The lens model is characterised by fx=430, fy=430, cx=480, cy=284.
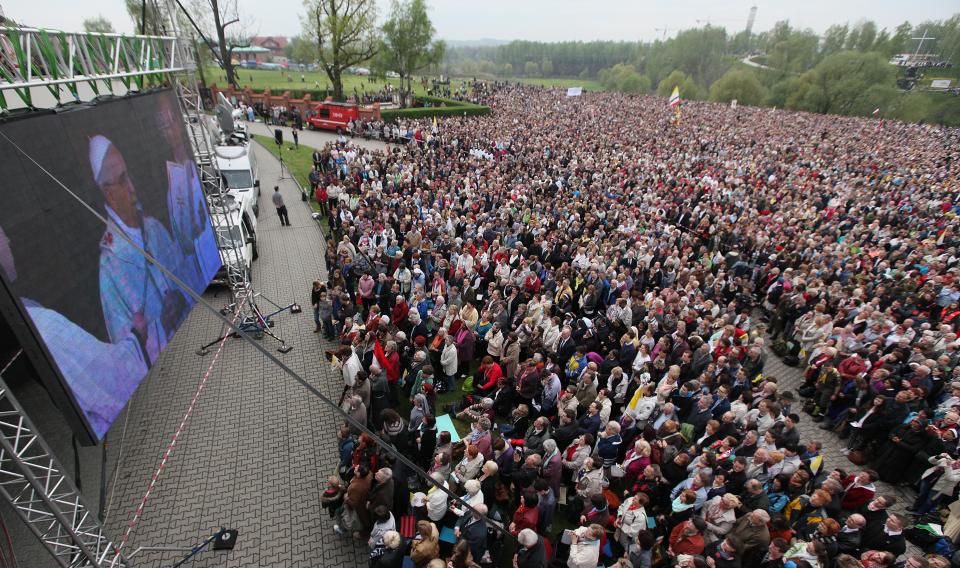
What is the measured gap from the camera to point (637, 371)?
7.50 meters

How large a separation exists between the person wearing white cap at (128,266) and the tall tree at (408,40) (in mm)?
40283

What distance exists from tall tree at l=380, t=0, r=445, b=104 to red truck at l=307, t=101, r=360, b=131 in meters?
11.7

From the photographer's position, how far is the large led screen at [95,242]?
450cm

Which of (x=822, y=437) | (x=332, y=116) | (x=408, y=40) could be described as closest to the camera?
(x=822, y=437)

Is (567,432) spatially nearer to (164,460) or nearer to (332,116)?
(164,460)

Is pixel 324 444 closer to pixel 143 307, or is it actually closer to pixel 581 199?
pixel 143 307

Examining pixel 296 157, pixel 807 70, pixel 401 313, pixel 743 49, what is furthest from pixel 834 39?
pixel 401 313

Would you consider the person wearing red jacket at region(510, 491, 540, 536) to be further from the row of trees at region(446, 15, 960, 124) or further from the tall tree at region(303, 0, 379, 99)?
the row of trees at region(446, 15, 960, 124)

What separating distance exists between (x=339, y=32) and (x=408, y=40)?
9.16 metres

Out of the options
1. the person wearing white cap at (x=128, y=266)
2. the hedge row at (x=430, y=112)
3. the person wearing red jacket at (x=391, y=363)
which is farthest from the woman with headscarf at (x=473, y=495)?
the hedge row at (x=430, y=112)

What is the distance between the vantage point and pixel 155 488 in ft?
21.1

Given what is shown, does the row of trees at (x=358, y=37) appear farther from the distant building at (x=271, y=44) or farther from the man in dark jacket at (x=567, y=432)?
the distant building at (x=271, y=44)

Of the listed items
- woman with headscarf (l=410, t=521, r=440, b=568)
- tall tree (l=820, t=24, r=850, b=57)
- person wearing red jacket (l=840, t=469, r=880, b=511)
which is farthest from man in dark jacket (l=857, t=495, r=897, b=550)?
tall tree (l=820, t=24, r=850, b=57)

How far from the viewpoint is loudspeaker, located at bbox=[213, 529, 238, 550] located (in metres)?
5.64
